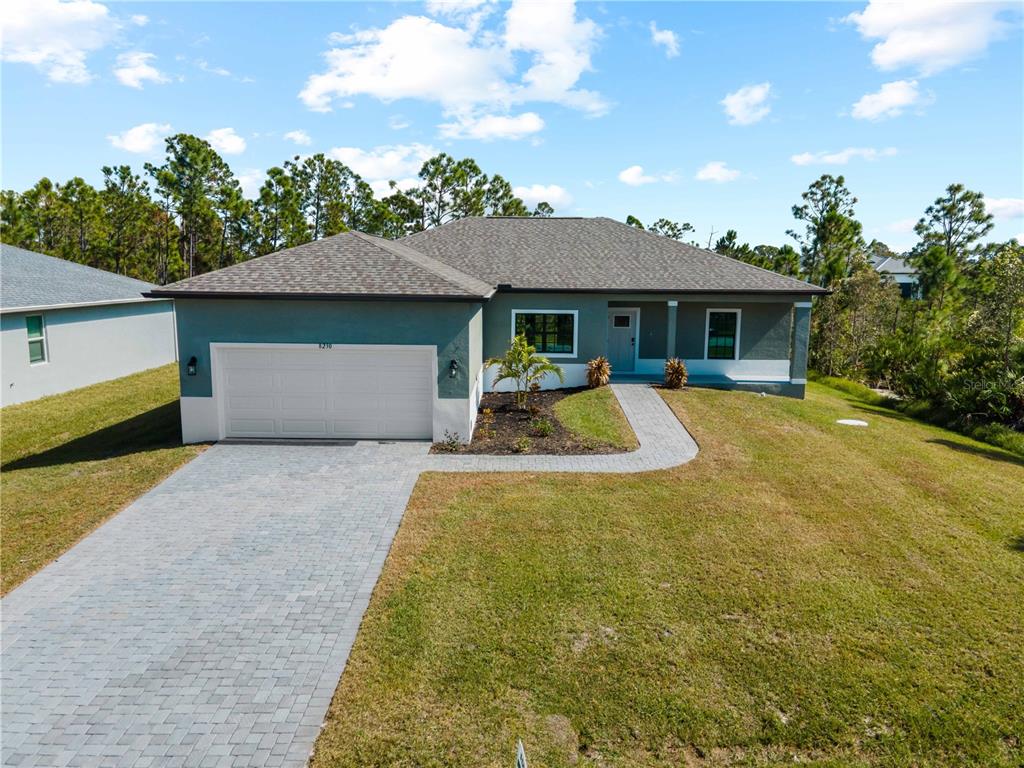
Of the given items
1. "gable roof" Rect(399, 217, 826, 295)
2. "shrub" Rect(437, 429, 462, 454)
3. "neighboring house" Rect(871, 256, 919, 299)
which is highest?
"neighboring house" Rect(871, 256, 919, 299)

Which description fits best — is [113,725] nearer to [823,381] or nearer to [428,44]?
[428,44]

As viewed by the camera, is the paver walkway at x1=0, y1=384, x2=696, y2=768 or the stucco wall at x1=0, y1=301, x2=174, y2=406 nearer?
the paver walkway at x1=0, y1=384, x2=696, y2=768

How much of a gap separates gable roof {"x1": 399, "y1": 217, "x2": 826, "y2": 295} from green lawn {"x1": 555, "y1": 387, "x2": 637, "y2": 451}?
12.0 ft

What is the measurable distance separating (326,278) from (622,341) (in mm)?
11077

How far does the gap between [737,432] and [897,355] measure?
12.4 metres

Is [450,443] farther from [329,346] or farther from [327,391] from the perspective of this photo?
[329,346]

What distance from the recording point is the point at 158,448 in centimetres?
1336

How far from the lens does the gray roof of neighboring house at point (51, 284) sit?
18.7m

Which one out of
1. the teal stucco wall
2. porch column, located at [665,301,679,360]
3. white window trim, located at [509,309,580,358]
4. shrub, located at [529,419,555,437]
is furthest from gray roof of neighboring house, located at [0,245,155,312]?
porch column, located at [665,301,679,360]

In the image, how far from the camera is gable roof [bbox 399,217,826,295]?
18.9 m

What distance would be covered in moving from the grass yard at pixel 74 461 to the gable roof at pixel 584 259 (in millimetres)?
10415

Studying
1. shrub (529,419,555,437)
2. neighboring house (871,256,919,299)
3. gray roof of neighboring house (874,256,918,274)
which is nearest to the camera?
shrub (529,419,555,437)

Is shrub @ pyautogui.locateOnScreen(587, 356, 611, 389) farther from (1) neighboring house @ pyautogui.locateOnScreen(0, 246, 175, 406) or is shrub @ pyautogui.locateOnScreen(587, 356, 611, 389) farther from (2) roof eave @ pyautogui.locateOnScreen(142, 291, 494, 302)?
(1) neighboring house @ pyautogui.locateOnScreen(0, 246, 175, 406)

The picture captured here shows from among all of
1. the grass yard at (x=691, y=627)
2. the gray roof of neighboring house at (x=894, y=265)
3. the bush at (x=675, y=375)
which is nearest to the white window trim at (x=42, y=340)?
the grass yard at (x=691, y=627)
